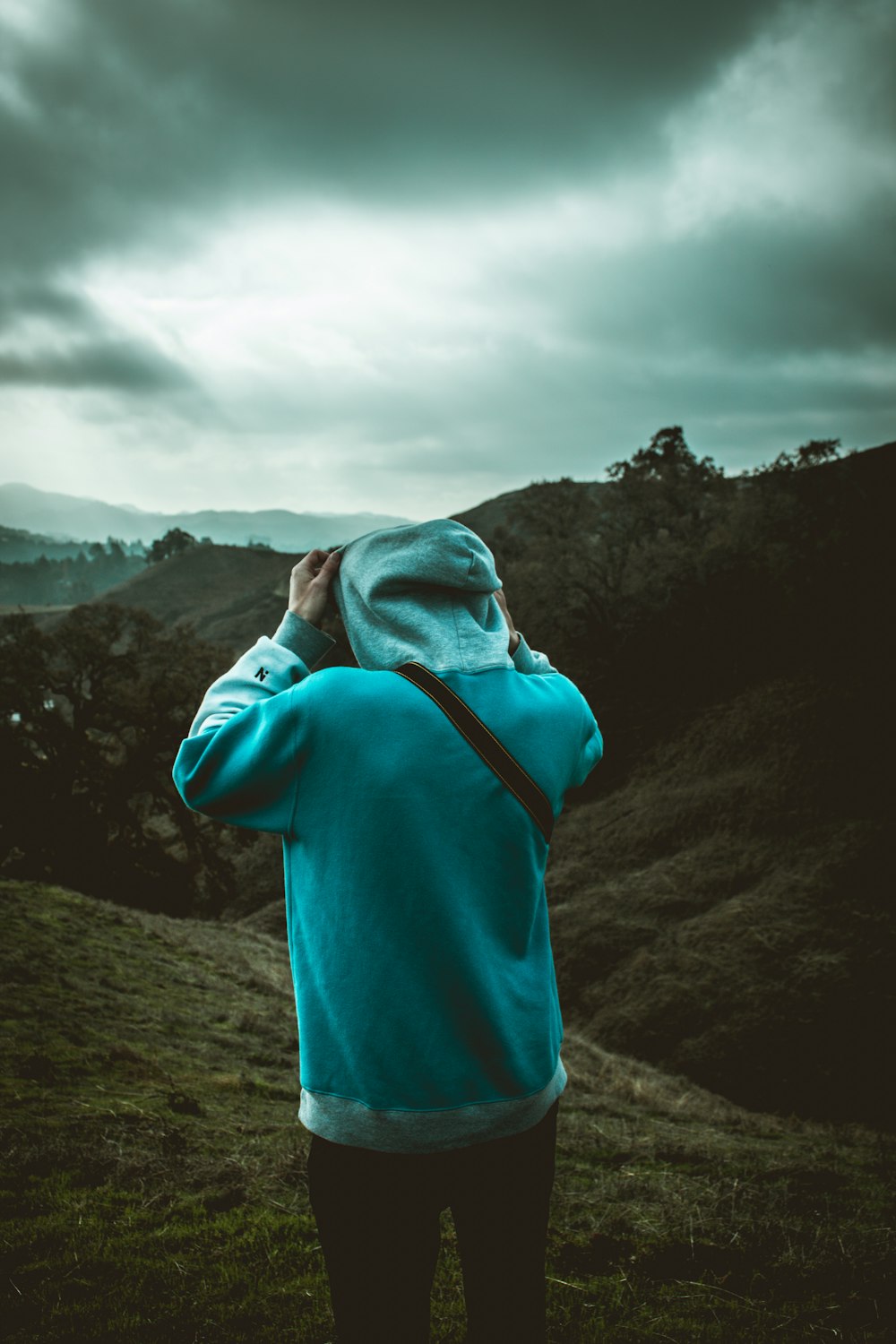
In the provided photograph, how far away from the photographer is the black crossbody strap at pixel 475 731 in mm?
1420

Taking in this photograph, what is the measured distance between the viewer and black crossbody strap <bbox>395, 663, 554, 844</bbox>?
1.42m

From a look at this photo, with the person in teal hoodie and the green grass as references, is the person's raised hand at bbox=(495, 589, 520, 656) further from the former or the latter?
the green grass

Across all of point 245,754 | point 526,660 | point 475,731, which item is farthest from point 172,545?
point 475,731

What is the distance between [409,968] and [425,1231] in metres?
0.48

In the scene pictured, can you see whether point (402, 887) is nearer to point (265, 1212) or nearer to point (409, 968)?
point (409, 968)

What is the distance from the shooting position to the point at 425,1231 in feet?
4.55

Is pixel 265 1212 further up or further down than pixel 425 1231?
further down

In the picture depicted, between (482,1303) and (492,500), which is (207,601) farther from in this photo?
(482,1303)

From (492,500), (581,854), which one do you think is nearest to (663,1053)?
(581,854)

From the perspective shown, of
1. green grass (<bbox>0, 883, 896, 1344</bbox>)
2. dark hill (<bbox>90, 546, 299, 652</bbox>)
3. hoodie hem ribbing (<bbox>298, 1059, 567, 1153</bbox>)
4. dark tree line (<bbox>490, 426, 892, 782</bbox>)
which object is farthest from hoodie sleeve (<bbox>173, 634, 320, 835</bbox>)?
dark hill (<bbox>90, 546, 299, 652</bbox>)

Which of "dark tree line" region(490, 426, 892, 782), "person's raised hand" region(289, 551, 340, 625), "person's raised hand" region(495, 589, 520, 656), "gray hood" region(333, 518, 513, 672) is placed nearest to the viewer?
"gray hood" region(333, 518, 513, 672)

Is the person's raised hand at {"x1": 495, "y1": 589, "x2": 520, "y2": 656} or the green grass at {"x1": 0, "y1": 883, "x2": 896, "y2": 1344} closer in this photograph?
the person's raised hand at {"x1": 495, "y1": 589, "x2": 520, "y2": 656}

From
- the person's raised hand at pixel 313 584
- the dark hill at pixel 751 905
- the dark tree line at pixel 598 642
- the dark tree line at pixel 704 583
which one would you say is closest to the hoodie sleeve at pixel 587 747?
the person's raised hand at pixel 313 584

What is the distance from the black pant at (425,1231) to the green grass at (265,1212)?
9cm
